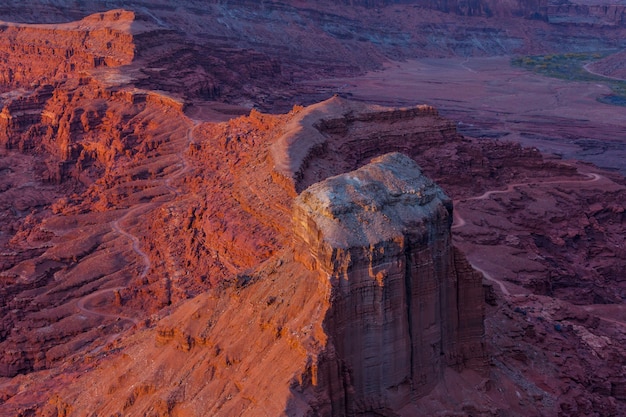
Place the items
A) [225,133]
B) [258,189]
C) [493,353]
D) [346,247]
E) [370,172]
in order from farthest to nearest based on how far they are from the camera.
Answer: [225,133] → [258,189] → [493,353] → [370,172] → [346,247]

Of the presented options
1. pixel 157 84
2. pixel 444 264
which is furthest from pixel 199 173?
pixel 444 264

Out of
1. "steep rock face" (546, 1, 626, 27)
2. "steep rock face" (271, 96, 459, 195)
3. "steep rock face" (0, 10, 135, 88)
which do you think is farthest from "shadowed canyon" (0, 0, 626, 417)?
"steep rock face" (546, 1, 626, 27)

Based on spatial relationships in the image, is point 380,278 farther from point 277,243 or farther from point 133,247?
point 133,247

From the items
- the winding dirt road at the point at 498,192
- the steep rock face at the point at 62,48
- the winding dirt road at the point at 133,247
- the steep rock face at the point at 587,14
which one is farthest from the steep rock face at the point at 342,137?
the steep rock face at the point at 587,14

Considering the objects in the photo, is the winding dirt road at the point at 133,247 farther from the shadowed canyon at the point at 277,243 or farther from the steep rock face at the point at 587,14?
the steep rock face at the point at 587,14

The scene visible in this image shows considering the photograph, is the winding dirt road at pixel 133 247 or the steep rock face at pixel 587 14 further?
the steep rock face at pixel 587 14

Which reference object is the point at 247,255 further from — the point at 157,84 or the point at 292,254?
the point at 157,84
